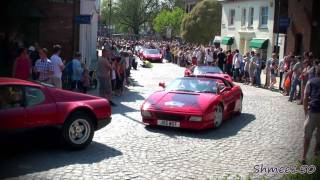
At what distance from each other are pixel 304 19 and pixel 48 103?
22.7m

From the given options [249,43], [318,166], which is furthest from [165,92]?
[249,43]

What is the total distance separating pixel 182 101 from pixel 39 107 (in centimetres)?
422

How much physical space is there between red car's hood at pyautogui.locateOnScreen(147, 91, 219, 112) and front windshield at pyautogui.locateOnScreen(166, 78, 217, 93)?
41 centimetres

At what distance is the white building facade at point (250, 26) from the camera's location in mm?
38000

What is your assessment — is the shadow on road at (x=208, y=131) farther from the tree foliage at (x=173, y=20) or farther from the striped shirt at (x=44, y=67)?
the tree foliage at (x=173, y=20)

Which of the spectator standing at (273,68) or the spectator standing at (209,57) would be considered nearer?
the spectator standing at (273,68)

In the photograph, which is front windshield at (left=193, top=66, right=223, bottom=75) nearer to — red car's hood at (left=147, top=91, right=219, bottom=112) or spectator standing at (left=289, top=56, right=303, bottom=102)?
spectator standing at (left=289, top=56, right=303, bottom=102)

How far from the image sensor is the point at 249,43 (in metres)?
41.4

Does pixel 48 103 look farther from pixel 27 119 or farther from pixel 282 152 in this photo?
pixel 282 152

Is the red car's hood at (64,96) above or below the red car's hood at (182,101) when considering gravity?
above

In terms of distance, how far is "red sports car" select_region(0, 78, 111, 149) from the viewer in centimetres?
803

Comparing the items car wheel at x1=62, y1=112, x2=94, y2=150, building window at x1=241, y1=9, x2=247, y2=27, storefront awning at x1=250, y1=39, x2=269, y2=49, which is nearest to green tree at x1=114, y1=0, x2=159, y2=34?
building window at x1=241, y1=9, x2=247, y2=27

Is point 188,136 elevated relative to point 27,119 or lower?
lower

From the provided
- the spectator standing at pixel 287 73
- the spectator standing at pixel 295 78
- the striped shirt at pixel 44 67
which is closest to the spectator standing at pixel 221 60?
the spectator standing at pixel 287 73
